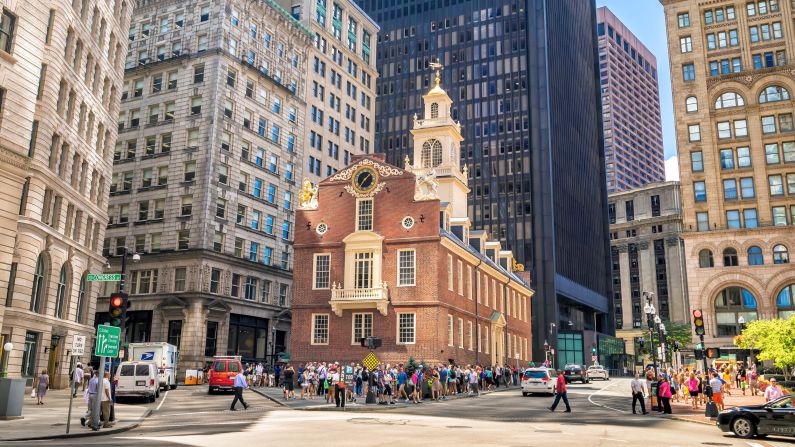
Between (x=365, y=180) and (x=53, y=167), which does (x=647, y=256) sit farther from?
(x=53, y=167)

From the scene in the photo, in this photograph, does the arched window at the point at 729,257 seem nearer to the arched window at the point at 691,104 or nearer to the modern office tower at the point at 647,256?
the arched window at the point at 691,104

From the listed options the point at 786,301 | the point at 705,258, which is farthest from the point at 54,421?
the point at 786,301

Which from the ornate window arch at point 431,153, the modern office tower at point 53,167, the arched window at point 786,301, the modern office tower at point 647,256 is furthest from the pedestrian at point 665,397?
the modern office tower at point 647,256

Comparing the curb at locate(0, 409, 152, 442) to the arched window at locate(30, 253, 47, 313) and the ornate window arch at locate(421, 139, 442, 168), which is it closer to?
the arched window at locate(30, 253, 47, 313)

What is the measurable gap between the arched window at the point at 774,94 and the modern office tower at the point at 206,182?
5363cm

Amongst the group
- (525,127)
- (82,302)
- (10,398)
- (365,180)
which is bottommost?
(10,398)

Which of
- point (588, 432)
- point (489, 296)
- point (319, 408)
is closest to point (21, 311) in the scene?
point (319, 408)

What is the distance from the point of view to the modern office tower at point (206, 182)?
2360 inches

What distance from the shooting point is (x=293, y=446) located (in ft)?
50.0

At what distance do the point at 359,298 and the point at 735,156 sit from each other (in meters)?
51.2

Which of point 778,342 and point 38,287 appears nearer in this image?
point 38,287

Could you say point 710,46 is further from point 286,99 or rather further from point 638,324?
point 638,324

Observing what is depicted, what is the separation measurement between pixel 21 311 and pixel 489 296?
38373mm

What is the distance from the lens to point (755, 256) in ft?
232
